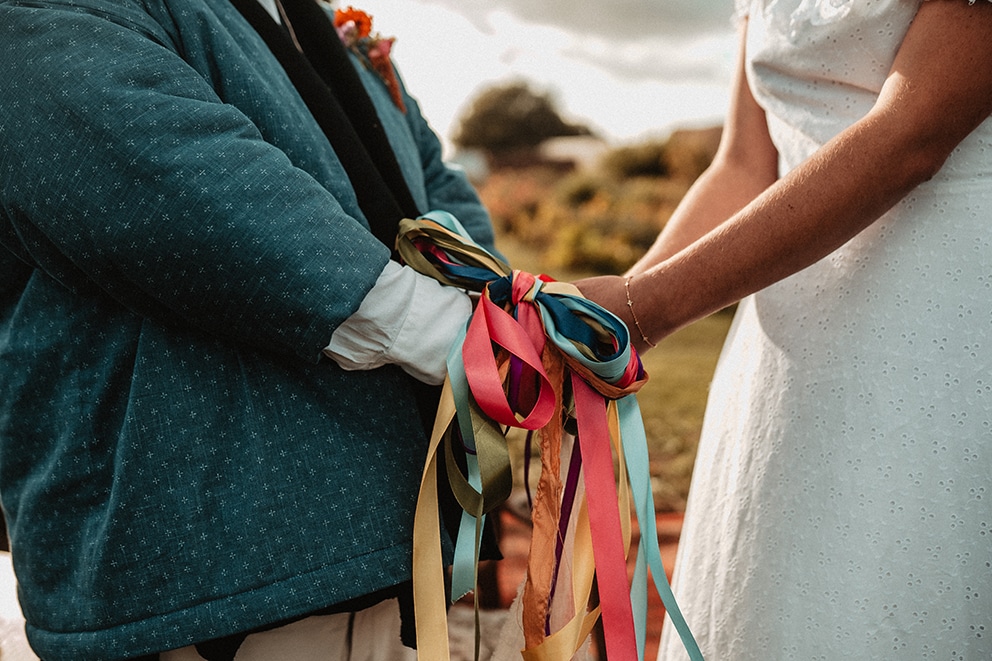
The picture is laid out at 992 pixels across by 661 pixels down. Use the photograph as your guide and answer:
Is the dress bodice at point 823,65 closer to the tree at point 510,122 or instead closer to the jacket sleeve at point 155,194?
the jacket sleeve at point 155,194

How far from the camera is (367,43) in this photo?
158cm

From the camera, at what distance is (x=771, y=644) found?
4.00 ft

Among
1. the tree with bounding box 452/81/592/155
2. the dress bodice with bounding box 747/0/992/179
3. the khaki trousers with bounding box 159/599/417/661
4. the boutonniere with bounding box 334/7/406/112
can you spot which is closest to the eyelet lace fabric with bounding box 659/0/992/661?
the dress bodice with bounding box 747/0/992/179

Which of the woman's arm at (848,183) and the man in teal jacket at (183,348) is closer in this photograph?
the man in teal jacket at (183,348)

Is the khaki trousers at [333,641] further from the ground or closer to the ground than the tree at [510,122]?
further from the ground

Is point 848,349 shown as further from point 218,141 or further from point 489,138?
point 489,138

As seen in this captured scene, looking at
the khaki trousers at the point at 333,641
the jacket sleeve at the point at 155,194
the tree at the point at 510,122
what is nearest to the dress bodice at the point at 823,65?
the jacket sleeve at the point at 155,194

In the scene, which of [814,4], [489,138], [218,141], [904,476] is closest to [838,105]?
[814,4]

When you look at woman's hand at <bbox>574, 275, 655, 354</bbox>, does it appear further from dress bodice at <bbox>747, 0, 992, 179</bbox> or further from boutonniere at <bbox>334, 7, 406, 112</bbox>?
boutonniere at <bbox>334, 7, 406, 112</bbox>

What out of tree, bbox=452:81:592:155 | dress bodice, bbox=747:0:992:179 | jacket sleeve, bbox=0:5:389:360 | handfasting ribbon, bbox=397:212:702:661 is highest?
dress bodice, bbox=747:0:992:179

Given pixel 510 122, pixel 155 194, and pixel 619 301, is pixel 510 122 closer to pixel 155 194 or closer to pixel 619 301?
pixel 619 301

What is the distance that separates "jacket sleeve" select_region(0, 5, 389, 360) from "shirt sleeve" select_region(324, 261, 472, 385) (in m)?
0.04

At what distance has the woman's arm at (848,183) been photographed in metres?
1.03

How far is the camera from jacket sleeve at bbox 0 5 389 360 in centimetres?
92
